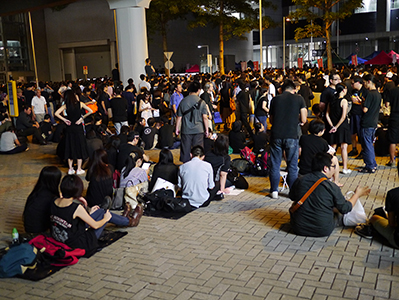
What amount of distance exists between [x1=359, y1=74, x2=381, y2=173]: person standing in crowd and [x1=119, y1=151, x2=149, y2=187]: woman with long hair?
4.64 meters

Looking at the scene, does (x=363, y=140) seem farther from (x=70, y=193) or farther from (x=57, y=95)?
(x=57, y=95)

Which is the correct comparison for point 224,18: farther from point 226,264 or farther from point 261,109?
point 226,264

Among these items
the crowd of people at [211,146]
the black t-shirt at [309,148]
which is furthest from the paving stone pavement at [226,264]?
the black t-shirt at [309,148]

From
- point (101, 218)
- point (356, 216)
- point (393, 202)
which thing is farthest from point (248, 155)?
point (393, 202)

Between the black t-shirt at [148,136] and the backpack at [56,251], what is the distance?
705cm

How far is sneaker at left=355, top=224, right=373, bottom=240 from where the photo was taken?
5.52 meters

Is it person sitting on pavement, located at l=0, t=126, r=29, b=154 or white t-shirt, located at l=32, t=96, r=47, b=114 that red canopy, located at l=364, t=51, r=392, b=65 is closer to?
white t-shirt, located at l=32, t=96, r=47, b=114

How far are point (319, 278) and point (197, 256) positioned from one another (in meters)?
1.52

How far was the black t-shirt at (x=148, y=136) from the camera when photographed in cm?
1216

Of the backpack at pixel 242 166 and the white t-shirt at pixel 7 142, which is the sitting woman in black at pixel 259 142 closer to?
the backpack at pixel 242 166

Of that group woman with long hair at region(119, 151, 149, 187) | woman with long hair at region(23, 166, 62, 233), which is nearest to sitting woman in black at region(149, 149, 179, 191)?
woman with long hair at region(119, 151, 149, 187)

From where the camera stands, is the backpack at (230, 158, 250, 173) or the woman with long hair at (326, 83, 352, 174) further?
the backpack at (230, 158, 250, 173)

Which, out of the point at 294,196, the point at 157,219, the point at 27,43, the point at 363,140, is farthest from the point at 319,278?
the point at 27,43

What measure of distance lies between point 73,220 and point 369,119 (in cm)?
630
